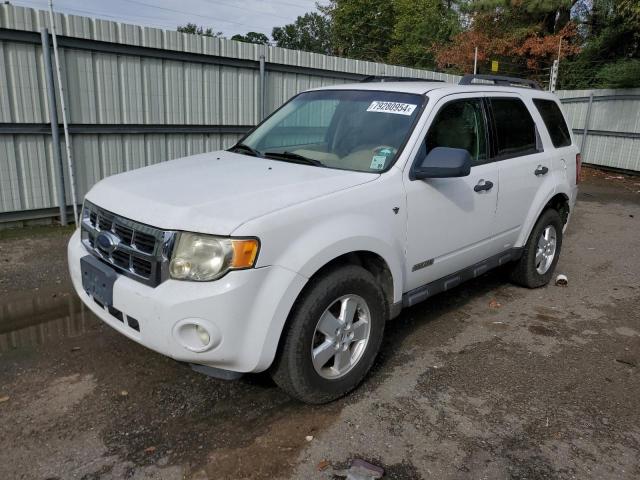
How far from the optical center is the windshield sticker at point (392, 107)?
12.4 ft

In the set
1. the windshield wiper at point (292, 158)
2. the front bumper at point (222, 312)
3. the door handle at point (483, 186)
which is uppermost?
the windshield wiper at point (292, 158)

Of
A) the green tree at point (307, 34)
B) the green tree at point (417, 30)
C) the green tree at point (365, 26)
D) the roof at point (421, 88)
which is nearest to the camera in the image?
the roof at point (421, 88)

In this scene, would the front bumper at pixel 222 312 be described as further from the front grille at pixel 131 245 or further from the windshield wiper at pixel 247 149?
the windshield wiper at pixel 247 149

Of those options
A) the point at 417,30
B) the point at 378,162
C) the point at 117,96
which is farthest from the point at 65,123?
the point at 417,30

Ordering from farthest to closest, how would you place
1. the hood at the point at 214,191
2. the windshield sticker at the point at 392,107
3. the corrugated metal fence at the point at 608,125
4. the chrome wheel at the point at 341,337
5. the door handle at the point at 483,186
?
the corrugated metal fence at the point at 608,125 → the door handle at the point at 483,186 → the windshield sticker at the point at 392,107 → the chrome wheel at the point at 341,337 → the hood at the point at 214,191

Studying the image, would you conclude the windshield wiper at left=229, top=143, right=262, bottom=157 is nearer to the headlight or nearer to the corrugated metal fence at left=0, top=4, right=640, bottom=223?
the headlight

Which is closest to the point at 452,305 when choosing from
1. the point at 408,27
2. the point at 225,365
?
the point at 225,365

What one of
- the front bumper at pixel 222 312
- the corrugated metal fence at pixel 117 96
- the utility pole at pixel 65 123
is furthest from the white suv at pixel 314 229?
the corrugated metal fence at pixel 117 96

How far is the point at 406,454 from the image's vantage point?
2816 mm

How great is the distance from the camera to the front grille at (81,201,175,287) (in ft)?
8.87

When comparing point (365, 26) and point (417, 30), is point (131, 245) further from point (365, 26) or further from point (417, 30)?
point (365, 26)

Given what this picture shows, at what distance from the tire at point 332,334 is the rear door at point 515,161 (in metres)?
1.70

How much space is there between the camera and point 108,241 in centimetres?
299

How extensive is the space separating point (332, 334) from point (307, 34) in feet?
256
